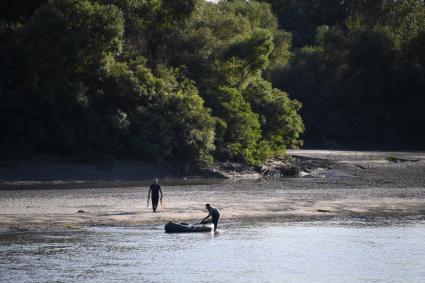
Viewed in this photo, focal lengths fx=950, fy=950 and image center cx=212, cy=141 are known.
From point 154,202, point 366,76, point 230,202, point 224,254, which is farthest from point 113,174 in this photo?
point 366,76

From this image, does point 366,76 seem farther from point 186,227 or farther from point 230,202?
point 186,227

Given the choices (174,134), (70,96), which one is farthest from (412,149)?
(70,96)

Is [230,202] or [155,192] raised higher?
[155,192]

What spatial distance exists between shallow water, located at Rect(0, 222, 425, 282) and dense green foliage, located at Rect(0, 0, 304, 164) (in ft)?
65.3

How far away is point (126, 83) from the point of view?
58.2 metres

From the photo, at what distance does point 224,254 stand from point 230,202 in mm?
12361

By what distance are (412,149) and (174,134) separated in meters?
39.1

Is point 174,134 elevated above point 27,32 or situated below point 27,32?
below

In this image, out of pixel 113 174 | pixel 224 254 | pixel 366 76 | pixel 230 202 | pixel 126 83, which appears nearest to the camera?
pixel 224 254

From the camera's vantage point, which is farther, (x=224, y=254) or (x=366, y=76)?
(x=366, y=76)

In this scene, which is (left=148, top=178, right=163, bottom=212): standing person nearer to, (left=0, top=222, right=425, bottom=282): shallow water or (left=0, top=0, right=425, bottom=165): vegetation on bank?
(left=0, top=222, right=425, bottom=282): shallow water

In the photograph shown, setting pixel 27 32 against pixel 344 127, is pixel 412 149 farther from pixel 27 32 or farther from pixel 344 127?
pixel 27 32

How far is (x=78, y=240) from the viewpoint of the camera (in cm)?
3403

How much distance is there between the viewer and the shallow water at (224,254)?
29203mm
